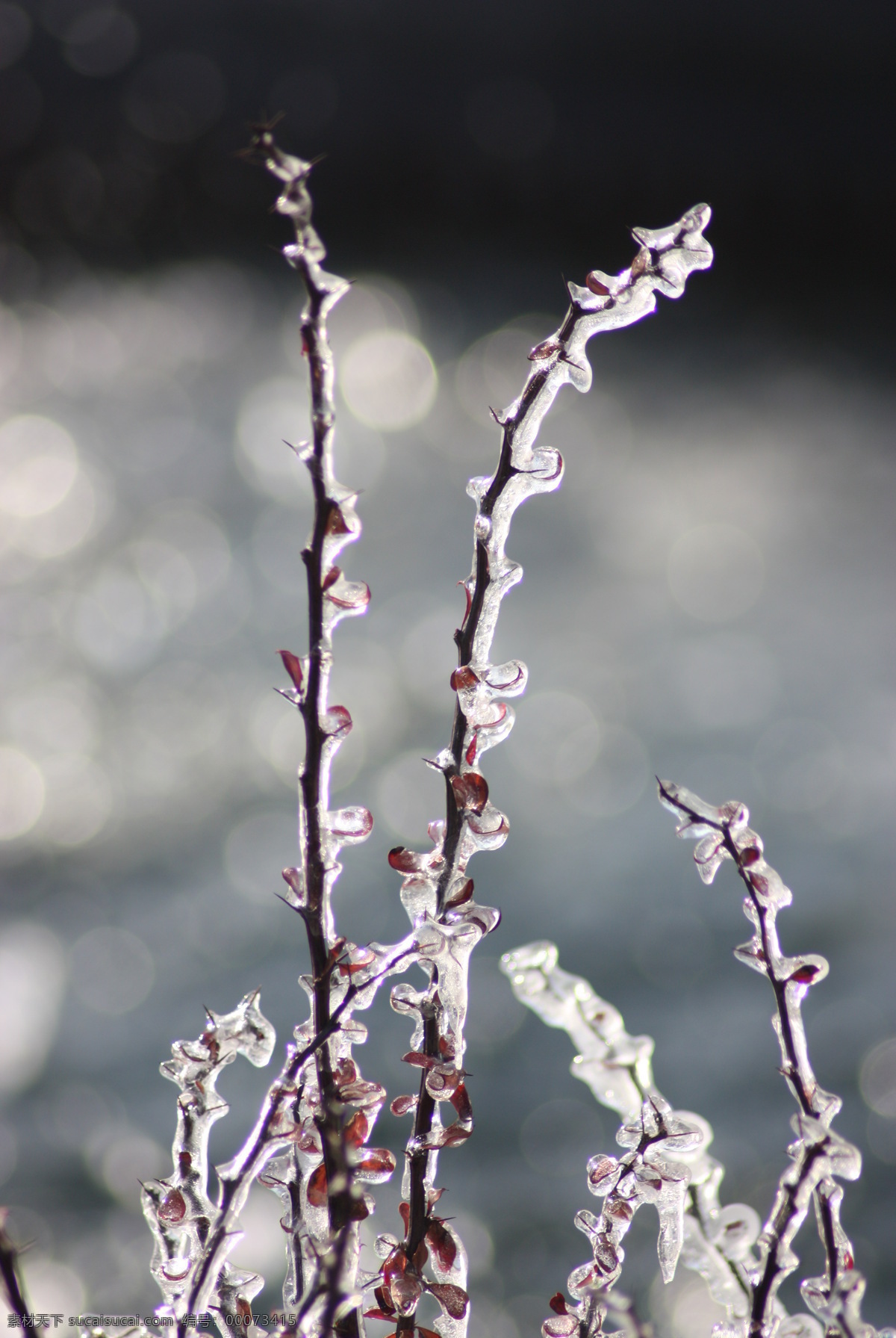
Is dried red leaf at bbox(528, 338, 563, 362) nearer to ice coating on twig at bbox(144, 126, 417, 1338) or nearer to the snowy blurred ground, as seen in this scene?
ice coating on twig at bbox(144, 126, 417, 1338)

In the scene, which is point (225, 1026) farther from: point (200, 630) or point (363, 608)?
point (200, 630)

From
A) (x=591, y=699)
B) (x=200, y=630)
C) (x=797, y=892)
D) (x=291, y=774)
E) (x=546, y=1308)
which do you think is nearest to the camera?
(x=546, y=1308)

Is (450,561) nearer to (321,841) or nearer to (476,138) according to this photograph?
(476,138)

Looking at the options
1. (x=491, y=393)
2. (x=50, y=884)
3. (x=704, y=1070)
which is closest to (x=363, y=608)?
(x=704, y=1070)

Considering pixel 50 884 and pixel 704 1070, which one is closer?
pixel 704 1070

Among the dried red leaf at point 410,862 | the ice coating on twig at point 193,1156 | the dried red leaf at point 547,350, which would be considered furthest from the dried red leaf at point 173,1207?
the dried red leaf at point 547,350

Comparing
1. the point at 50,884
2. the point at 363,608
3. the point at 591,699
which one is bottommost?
the point at 363,608

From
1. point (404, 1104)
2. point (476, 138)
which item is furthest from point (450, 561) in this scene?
point (404, 1104)
